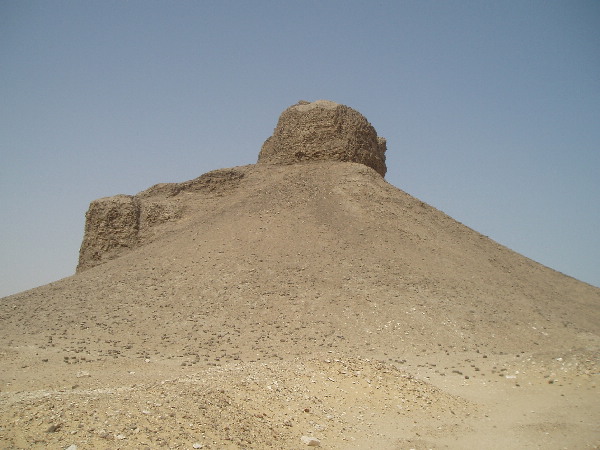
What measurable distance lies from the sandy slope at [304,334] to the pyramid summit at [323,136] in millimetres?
959

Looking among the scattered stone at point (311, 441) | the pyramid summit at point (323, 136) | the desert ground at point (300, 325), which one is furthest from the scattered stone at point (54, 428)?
the pyramid summit at point (323, 136)

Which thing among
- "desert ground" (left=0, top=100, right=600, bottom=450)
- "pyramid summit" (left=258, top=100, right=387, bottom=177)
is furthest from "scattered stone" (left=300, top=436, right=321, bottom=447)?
"pyramid summit" (left=258, top=100, right=387, bottom=177)

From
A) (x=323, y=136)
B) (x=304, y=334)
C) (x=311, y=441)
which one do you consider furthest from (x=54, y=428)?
Answer: (x=323, y=136)

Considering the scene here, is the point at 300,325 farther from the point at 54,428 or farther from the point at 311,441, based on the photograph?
the point at 54,428

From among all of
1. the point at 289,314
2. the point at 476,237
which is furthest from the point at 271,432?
the point at 476,237

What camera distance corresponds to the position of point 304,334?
659 inches

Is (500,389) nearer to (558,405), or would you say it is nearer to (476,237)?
(558,405)

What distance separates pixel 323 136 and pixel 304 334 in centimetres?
1437

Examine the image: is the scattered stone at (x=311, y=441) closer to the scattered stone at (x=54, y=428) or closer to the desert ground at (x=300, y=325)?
the desert ground at (x=300, y=325)

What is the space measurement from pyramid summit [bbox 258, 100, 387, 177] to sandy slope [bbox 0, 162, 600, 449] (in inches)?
37.8

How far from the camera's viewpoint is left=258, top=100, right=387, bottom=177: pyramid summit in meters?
28.5

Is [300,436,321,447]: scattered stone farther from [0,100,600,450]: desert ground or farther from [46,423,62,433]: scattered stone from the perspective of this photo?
[46,423,62,433]: scattered stone

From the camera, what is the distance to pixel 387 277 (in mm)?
19812

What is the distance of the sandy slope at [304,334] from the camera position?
8.24 m
